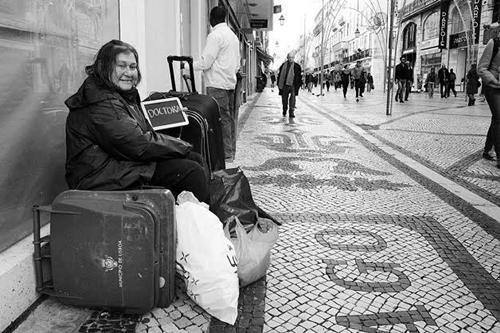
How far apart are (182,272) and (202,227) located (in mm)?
227

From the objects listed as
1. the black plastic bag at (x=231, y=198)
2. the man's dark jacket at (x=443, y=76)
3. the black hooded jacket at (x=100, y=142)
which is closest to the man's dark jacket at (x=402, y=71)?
the man's dark jacket at (x=443, y=76)

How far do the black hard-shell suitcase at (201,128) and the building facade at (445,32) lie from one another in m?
24.2

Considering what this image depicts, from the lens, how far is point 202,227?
2.34 metres

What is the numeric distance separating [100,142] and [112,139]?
0.07 metres

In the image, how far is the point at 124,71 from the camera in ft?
9.24

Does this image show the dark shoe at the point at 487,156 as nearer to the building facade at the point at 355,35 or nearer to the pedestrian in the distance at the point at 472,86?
the pedestrian in the distance at the point at 472,86

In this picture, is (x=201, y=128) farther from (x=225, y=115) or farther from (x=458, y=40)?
(x=458, y=40)

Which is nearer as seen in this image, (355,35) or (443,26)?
(443,26)

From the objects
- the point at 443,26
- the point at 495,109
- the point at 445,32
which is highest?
the point at 443,26

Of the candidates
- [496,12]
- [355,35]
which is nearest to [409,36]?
[496,12]

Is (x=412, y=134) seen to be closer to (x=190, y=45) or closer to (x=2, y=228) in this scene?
(x=190, y=45)

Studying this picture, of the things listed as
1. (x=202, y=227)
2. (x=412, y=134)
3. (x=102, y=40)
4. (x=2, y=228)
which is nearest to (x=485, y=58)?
(x=412, y=134)

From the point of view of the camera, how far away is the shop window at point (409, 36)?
44.1 m

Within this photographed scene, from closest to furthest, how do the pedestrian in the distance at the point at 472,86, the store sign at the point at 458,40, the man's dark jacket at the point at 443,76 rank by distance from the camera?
the pedestrian in the distance at the point at 472,86 → the man's dark jacket at the point at 443,76 → the store sign at the point at 458,40
